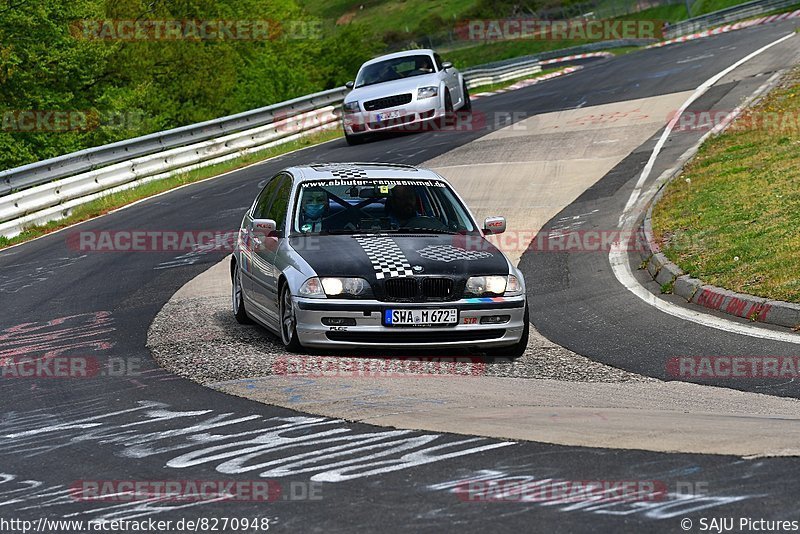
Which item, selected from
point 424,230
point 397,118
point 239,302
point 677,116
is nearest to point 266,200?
point 239,302

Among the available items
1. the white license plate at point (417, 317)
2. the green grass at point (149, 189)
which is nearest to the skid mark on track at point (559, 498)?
the white license plate at point (417, 317)

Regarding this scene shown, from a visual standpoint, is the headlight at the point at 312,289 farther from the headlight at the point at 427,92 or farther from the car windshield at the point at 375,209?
the headlight at the point at 427,92

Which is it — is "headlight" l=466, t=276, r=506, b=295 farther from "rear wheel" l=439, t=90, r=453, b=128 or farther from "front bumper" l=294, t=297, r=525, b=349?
"rear wheel" l=439, t=90, r=453, b=128

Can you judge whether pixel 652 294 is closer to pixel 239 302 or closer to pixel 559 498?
pixel 239 302

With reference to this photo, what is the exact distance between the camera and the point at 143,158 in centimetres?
2517

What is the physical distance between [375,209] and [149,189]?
46.9 ft

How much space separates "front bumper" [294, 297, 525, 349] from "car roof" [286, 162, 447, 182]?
1.88 meters

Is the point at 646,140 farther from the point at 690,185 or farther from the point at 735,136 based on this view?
the point at 690,185

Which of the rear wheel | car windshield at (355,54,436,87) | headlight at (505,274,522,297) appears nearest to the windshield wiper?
headlight at (505,274,522,297)

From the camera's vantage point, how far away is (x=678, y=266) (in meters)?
13.1

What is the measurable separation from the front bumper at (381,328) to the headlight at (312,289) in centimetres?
5

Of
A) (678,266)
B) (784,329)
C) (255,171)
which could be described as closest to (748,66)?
(255,171)

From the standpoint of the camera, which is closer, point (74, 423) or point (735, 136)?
point (74, 423)

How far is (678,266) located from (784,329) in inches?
115
